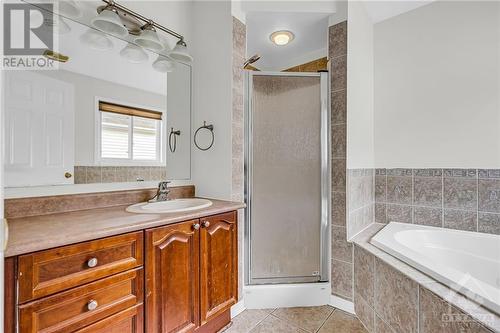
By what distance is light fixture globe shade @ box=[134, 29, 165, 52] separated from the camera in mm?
1624

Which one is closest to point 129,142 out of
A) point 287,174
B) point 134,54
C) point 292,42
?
point 134,54

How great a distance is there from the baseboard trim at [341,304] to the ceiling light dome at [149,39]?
7.96 feet

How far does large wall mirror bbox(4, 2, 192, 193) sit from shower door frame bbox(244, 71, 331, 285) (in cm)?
54

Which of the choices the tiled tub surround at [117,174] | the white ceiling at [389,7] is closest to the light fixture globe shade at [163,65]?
the tiled tub surround at [117,174]

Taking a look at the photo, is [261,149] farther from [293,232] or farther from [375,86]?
[375,86]

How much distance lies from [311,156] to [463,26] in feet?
5.42

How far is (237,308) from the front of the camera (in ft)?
6.00

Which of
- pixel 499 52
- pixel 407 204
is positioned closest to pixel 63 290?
pixel 407 204

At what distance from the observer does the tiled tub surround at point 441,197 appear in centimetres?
180

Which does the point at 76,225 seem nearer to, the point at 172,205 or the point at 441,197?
the point at 172,205

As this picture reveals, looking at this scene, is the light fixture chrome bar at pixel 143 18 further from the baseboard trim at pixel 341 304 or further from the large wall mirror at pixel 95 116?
the baseboard trim at pixel 341 304

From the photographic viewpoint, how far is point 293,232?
1.99 meters

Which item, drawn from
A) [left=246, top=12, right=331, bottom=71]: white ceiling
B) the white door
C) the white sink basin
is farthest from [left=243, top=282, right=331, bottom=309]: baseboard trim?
[left=246, top=12, right=331, bottom=71]: white ceiling

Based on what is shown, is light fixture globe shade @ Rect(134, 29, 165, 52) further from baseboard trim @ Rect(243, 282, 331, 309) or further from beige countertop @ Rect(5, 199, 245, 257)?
baseboard trim @ Rect(243, 282, 331, 309)
